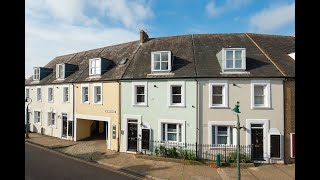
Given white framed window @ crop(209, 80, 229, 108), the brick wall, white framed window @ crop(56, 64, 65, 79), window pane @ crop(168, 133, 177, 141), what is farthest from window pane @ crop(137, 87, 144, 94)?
white framed window @ crop(56, 64, 65, 79)

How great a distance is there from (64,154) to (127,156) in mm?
5394

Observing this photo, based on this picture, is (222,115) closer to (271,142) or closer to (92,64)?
(271,142)

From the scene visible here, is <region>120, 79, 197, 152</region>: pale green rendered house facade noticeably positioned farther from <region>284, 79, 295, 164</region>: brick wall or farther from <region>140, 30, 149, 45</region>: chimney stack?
<region>284, 79, 295, 164</region>: brick wall

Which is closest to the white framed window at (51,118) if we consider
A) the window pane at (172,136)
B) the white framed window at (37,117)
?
the white framed window at (37,117)

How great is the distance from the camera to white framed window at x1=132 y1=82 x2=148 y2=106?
1709 cm

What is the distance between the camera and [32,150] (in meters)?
18.4

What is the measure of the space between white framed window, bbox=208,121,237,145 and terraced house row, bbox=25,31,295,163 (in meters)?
0.07

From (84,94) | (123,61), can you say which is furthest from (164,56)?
(84,94)

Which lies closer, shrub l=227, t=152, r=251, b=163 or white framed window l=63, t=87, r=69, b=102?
shrub l=227, t=152, r=251, b=163

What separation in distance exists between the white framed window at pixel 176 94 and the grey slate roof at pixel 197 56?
0.62 meters

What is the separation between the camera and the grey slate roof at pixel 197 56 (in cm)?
1603

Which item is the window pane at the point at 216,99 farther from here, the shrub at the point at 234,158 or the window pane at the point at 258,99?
the shrub at the point at 234,158

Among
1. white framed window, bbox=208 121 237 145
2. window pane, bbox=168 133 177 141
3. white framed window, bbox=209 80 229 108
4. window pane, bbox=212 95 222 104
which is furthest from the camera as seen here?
window pane, bbox=168 133 177 141

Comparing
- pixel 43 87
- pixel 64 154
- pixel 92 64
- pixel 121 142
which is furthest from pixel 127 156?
pixel 43 87
